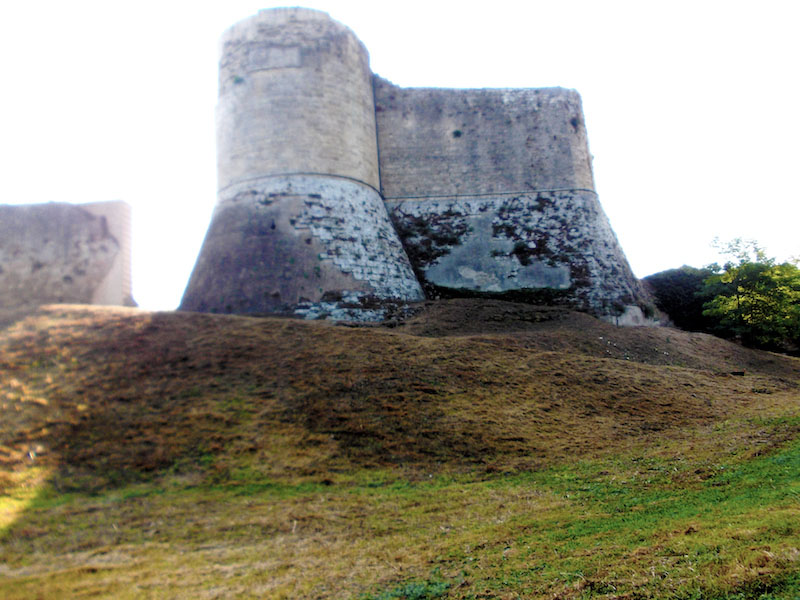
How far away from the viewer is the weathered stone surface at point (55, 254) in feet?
39.4

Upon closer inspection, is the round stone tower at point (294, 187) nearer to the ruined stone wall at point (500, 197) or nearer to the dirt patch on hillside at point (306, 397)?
the ruined stone wall at point (500, 197)

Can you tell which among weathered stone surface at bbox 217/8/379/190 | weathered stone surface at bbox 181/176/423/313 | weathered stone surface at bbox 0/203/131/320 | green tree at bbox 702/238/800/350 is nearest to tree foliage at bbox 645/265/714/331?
green tree at bbox 702/238/800/350

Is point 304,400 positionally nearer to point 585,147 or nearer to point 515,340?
point 515,340

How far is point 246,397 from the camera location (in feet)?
29.8

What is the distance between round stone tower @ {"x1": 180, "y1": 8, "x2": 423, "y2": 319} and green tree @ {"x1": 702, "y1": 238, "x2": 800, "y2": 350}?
8.35m

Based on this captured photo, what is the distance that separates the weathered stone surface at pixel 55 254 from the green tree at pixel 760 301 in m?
14.6

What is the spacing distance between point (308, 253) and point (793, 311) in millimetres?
12271

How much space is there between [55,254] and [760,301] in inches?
650

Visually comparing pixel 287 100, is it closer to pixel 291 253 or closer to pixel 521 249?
pixel 291 253

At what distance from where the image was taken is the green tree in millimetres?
17766

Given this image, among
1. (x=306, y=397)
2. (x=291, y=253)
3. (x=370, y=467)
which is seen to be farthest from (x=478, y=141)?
(x=370, y=467)

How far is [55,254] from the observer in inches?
475

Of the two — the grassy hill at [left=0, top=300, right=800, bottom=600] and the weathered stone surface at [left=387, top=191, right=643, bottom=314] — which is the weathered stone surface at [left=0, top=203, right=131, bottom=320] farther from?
the weathered stone surface at [left=387, top=191, right=643, bottom=314]

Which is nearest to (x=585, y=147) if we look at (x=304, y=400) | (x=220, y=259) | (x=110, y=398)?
(x=220, y=259)
